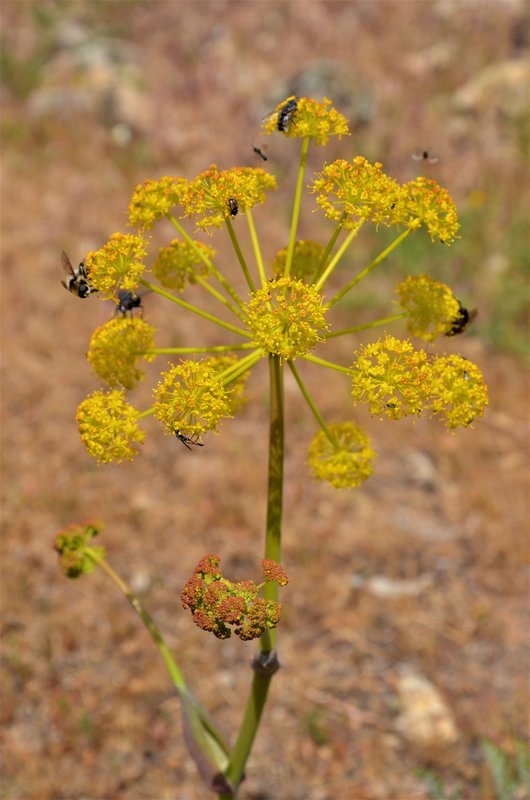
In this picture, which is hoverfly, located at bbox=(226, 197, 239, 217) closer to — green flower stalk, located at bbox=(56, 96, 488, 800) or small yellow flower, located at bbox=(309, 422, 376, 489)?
green flower stalk, located at bbox=(56, 96, 488, 800)

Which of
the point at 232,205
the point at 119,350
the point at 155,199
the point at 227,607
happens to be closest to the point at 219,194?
the point at 232,205

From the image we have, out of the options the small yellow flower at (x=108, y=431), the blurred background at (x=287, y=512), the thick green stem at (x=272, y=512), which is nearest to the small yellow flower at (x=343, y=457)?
the thick green stem at (x=272, y=512)

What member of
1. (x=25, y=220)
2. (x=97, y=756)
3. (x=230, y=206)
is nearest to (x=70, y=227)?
(x=25, y=220)

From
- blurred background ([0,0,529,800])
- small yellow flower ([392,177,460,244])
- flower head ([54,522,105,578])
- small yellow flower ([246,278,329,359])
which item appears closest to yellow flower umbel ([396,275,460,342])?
small yellow flower ([392,177,460,244])

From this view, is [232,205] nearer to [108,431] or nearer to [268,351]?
[268,351]

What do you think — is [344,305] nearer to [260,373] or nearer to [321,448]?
[260,373]
